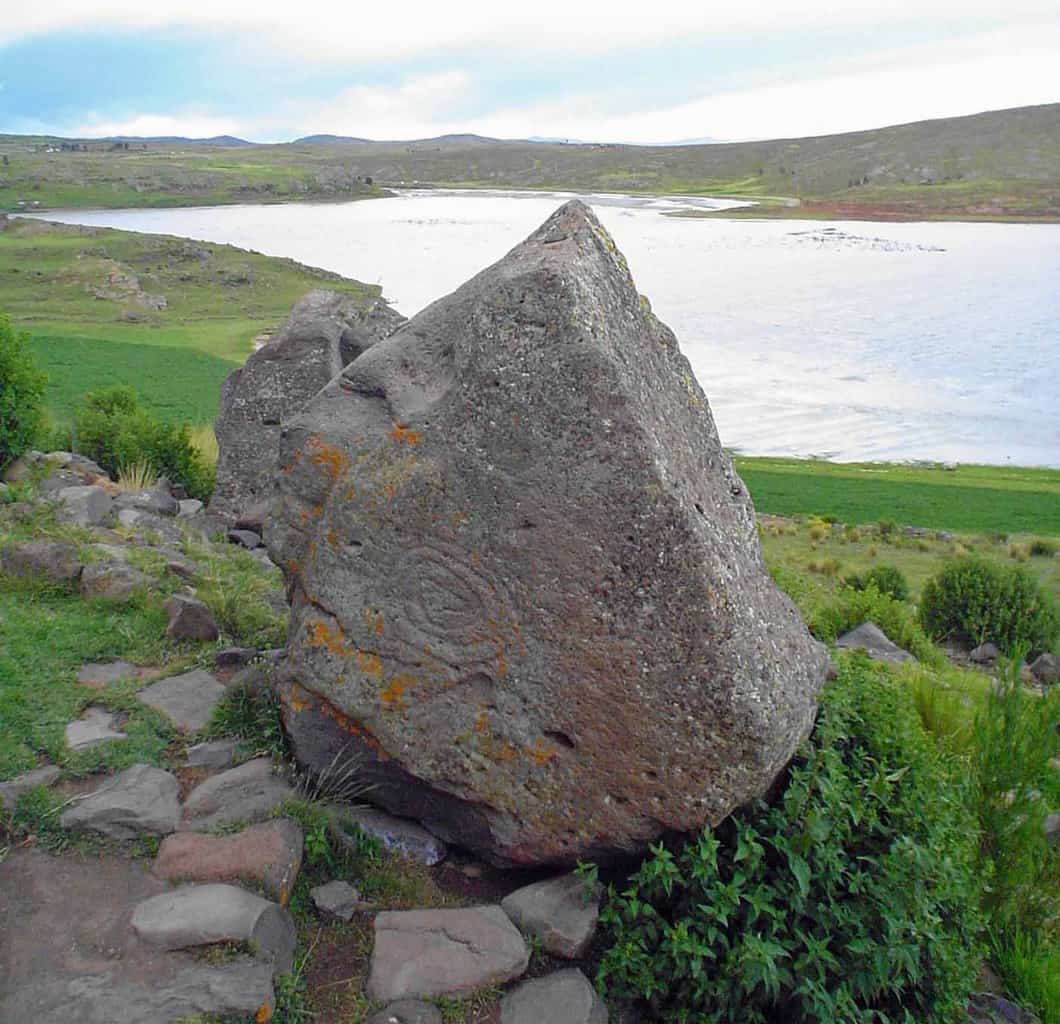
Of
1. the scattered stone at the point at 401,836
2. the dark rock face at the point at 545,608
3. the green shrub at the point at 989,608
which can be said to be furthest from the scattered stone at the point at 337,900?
the green shrub at the point at 989,608

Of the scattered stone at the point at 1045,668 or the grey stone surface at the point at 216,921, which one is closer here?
the grey stone surface at the point at 216,921

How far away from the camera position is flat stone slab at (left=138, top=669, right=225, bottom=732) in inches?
254

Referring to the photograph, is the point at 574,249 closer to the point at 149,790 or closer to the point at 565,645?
the point at 565,645

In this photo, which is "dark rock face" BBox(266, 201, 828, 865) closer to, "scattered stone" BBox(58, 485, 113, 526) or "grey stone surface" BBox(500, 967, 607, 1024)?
"grey stone surface" BBox(500, 967, 607, 1024)

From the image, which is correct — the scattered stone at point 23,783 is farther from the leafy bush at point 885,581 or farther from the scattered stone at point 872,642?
the leafy bush at point 885,581

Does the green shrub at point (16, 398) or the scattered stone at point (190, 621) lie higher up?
the green shrub at point (16, 398)

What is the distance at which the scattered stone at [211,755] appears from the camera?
19.7 feet

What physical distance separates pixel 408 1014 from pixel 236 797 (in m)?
1.60

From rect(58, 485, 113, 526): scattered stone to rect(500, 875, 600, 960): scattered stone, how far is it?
248 inches

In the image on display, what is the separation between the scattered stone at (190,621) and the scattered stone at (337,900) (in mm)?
2861

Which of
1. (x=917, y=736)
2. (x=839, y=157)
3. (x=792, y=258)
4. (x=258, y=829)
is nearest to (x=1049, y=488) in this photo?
(x=917, y=736)

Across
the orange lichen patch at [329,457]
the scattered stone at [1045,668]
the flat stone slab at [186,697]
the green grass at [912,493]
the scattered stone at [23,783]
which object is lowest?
the green grass at [912,493]

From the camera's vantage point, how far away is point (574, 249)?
562 centimetres

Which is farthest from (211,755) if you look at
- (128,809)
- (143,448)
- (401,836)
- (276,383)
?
(143,448)
